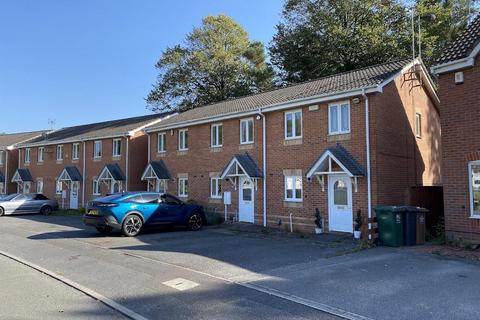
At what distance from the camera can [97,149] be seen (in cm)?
2959

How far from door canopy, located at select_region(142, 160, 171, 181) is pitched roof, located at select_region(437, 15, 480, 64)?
597 inches

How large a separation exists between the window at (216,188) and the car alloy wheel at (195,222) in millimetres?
3184

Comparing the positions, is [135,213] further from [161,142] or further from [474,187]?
[474,187]

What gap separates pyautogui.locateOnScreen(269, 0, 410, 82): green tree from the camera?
30906mm

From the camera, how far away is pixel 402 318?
568 centimetres

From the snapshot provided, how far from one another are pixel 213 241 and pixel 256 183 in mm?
5243

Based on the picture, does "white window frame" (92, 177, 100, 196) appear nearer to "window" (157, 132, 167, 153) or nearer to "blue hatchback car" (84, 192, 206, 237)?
"window" (157, 132, 167, 153)

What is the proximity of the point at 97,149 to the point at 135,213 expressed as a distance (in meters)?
16.2

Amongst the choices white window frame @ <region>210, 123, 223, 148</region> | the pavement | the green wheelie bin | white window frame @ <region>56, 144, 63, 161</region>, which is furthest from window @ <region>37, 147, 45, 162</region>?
the green wheelie bin

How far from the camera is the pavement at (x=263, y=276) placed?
6.14 meters

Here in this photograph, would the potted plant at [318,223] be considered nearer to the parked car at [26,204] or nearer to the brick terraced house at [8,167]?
the parked car at [26,204]

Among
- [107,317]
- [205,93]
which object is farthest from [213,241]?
[205,93]

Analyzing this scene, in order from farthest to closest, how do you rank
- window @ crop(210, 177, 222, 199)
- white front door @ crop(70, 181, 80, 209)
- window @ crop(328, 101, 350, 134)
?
white front door @ crop(70, 181, 80, 209), window @ crop(210, 177, 222, 199), window @ crop(328, 101, 350, 134)

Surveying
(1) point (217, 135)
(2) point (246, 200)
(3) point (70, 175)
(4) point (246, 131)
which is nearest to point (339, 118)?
(4) point (246, 131)
